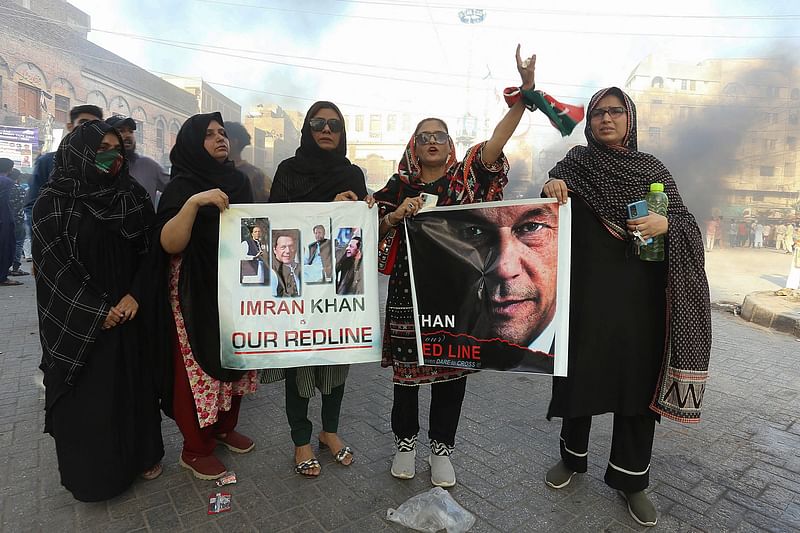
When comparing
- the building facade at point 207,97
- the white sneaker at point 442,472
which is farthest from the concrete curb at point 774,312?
the building facade at point 207,97

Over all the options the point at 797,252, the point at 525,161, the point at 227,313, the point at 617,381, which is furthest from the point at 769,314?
the point at 525,161

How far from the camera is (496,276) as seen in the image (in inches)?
92.8

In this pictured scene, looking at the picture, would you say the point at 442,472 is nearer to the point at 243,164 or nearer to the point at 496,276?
the point at 496,276

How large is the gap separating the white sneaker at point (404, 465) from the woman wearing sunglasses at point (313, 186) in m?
0.44

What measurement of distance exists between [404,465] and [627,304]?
147 centimetres

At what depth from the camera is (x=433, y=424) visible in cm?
263

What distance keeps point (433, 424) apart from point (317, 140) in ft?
5.66

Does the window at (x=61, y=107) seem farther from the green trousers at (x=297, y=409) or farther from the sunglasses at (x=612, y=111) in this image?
the sunglasses at (x=612, y=111)

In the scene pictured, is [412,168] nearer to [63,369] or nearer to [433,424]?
[433,424]

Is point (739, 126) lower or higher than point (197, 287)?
higher

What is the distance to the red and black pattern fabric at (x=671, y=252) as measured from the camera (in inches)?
82.4

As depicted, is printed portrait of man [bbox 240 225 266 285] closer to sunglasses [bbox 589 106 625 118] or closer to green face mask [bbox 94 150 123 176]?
green face mask [bbox 94 150 123 176]

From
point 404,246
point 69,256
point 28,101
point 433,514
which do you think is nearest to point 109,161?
point 69,256

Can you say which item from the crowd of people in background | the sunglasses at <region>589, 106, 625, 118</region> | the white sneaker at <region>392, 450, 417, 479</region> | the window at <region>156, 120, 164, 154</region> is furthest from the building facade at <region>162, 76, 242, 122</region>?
the sunglasses at <region>589, 106, 625, 118</region>
